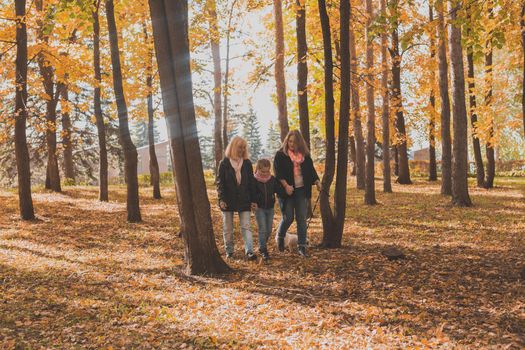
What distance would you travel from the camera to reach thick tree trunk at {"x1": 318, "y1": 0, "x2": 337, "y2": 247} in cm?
760

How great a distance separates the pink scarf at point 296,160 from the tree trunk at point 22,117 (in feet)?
24.9

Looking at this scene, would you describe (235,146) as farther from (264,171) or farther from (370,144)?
(370,144)

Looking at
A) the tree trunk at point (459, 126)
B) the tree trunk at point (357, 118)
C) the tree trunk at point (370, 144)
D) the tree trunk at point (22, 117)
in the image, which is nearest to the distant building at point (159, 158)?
the tree trunk at point (357, 118)

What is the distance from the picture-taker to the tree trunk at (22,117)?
37.3ft

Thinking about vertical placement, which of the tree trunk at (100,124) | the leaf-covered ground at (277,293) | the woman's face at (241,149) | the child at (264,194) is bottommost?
the leaf-covered ground at (277,293)

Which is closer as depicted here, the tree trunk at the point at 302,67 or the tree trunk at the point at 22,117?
the tree trunk at the point at 302,67

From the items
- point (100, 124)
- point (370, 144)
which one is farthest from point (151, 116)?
point (370, 144)

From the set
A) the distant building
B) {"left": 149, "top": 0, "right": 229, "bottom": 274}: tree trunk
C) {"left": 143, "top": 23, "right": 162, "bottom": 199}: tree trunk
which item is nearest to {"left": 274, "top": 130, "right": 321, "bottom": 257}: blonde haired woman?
{"left": 149, "top": 0, "right": 229, "bottom": 274}: tree trunk

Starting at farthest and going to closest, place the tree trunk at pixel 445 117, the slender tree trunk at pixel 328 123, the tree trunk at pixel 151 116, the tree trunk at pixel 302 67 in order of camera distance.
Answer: the tree trunk at pixel 151 116
the tree trunk at pixel 445 117
the tree trunk at pixel 302 67
the slender tree trunk at pixel 328 123

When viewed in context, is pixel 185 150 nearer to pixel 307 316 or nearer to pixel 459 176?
pixel 307 316

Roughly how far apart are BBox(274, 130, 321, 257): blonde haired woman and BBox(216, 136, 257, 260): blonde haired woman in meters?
0.50

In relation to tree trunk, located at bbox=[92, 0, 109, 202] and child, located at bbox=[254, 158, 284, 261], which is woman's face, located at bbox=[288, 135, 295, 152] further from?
tree trunk, located at bbox=[92, 0, 109, 202]

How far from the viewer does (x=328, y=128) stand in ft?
25.6

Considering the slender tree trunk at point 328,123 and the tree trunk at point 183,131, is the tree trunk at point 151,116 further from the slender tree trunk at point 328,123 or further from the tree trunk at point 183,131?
the tree trunk at point 183,131
